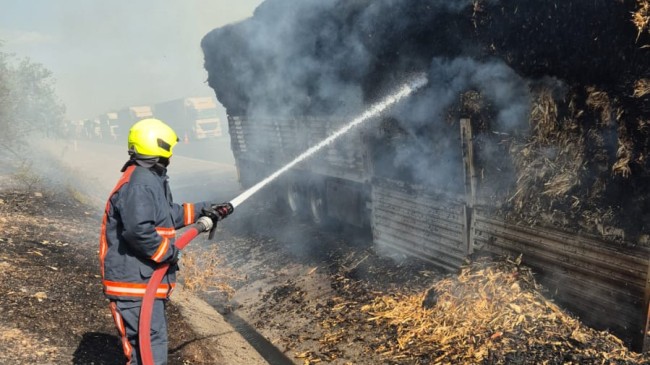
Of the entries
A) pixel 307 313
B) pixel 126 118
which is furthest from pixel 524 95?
pixel 126 118

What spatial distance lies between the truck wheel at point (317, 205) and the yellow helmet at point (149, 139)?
5.35 m

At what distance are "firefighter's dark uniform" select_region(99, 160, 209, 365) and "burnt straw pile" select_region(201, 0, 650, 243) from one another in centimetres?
335

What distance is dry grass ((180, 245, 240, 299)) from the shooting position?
6564 mm

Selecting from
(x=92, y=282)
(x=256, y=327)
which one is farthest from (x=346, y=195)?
(x=92, y=282)

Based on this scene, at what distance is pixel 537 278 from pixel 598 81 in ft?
6.42

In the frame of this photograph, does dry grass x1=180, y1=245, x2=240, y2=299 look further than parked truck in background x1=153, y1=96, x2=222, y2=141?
No

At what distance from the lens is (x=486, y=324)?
4117mm

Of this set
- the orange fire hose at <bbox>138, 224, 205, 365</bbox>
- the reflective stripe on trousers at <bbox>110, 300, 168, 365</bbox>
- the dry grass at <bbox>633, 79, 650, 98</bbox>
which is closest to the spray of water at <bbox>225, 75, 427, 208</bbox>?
the orange fire hose at <bbox>138, 224, 205, 365</bbox>

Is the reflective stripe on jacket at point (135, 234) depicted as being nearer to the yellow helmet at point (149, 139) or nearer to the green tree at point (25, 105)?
the yellow helmet at point (149, 139)

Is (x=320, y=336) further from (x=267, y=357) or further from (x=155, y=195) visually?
(x=155, y=195)

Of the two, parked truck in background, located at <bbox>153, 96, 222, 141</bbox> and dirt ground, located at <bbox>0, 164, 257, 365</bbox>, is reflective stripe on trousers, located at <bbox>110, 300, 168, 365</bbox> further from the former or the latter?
parked truck in background, located at <bbox>153, 96, 222, 141</bbox>

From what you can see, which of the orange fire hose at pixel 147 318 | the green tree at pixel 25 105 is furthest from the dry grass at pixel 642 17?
the green tree at pixel 25 105

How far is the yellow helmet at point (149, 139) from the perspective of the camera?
304cm

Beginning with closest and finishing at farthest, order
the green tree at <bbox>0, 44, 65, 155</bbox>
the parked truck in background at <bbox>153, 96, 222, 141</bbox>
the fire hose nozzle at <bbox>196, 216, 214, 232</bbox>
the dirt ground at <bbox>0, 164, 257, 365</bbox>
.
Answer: the fire hose nozzle at <bbox>196, 216, 214, 232</bbox> < the dirt ground at <bbox>0, 164, 257, 365</bbox> < the green tree at <bbox>0, 44, 65, 155</bbox> < the parked truck in background at <bbox>153, 96, 222, 141</bbox>
